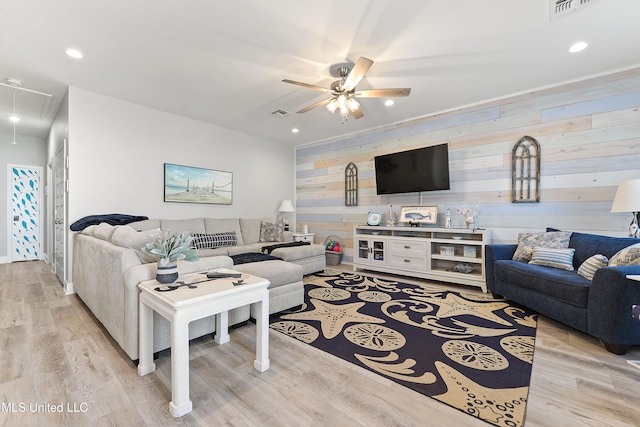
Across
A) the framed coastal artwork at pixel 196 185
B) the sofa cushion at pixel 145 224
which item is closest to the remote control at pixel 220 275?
the sofa cushion at pixel 145 224

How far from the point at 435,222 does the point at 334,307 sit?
2221mm

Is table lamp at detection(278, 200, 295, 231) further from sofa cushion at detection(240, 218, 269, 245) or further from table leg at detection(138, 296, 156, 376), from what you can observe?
table leg at detection(138, 296, 156, 376)

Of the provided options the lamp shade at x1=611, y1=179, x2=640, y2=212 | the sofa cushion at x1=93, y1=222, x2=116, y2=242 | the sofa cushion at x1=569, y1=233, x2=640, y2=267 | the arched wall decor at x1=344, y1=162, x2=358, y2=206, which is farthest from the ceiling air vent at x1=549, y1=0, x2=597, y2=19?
the sofa cushion at x1=93, y1=222, x2=116, y2=242

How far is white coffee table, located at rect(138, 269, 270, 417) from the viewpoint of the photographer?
144 cm

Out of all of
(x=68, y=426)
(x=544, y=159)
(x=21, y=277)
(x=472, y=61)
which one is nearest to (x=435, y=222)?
(x=544, y=159)

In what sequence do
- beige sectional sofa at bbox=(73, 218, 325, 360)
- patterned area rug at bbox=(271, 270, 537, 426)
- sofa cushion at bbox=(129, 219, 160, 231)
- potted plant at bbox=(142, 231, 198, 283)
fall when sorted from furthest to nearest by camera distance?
1. sofa cushion at bbox=(129, 219, 160, 231)
2. beige sectional sofa at bbox=(73, 218, 325, 360)
3. potted plant at bbox=(142, 231, 198, 283)
4. patterned area rug at bbox=(271, 270, 537, 426)

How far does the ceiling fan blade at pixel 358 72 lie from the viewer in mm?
2285

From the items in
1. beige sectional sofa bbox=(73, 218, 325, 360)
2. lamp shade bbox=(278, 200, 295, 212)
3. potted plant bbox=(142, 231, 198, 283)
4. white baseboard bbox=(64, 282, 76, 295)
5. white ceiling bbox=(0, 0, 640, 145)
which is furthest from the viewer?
lamp shade bbox=(278, 200, 295, 212)

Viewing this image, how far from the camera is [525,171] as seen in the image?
361 cm

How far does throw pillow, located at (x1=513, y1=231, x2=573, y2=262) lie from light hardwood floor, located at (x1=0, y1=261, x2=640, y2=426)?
3.23 feet

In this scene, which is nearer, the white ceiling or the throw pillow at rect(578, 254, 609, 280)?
the white ceiling

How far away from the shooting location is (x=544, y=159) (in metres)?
3.47

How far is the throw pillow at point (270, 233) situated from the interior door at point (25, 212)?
487cm

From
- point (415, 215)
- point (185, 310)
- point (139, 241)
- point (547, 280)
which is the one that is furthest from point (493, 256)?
point (139, 241)
